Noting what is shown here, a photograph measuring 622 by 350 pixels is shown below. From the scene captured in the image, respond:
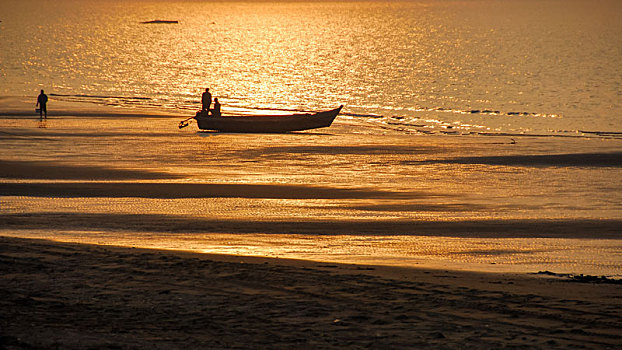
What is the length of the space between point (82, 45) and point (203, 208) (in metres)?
125

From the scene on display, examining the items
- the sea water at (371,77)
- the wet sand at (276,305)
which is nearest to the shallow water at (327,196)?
the wet sand at (276,305)

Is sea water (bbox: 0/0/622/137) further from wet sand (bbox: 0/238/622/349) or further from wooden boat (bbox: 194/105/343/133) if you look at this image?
wet sand (bbox: 0/238/622/349)

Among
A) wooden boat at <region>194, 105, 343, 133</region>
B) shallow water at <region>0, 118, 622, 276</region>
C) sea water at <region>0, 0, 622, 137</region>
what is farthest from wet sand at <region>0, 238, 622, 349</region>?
sea water at <region>0, 0, 622, 137</region>

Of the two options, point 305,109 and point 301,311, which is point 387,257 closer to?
point 301,311

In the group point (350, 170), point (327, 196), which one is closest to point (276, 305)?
point (327, 196)

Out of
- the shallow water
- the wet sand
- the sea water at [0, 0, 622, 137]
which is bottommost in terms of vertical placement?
the shallow water

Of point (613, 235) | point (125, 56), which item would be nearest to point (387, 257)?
point (613, 235)

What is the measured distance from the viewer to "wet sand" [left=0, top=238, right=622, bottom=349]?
937cm

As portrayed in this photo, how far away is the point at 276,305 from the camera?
1066 centimetres

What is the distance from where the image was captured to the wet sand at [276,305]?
30.7 ft

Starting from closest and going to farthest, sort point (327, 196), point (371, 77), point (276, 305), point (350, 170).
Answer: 1. point (276, 305)
2. point (327, 196)
3. point (350, 170)
4. point (371, 77)

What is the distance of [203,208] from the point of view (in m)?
20.6

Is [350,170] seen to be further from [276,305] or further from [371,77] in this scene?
[371,77]

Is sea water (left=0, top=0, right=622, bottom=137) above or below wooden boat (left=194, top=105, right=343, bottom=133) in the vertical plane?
above
